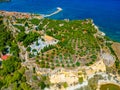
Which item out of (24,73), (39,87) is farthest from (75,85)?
(24,73)

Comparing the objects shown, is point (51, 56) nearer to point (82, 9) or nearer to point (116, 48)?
point (116, 48)

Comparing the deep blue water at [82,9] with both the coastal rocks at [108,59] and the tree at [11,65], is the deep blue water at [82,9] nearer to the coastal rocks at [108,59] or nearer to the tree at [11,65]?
the coastal rocks at [108,59]

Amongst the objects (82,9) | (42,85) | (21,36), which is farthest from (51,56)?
(82,9)

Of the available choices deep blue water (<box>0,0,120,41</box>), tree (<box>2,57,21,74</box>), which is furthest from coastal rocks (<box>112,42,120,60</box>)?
tree (<box>2,57,21,74</box>)

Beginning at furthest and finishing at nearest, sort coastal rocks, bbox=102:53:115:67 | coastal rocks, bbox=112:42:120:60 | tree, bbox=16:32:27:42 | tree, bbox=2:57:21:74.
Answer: coastal rocks, bbox=112:42:120:60, tree, bbox=16:32:27:42, coastal rocks, bbox=102:53:115:67, tree, bbox=2:57:21:74

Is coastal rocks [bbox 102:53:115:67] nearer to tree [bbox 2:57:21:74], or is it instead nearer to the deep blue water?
tree [bbox 2:57:21:74]

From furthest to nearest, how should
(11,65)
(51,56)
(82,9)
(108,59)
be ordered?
(82,9) → (108,59) → (51,56) → (11,65)
